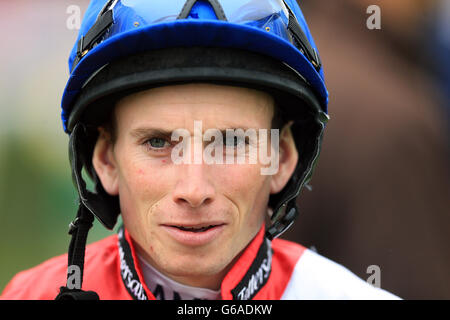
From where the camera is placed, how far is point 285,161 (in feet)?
8.89

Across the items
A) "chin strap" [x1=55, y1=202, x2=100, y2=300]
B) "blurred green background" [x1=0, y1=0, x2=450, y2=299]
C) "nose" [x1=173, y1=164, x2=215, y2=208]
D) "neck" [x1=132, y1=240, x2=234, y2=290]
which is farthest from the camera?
"blurred green background" [x1=0, y1=0, x2=450, y2=299]

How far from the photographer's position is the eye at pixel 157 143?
2297 mm

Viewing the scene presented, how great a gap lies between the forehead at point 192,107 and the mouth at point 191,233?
1.36 feet

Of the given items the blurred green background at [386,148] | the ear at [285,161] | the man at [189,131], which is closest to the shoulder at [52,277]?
the man at [189,131]

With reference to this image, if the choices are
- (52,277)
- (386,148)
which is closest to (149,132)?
(52,277)

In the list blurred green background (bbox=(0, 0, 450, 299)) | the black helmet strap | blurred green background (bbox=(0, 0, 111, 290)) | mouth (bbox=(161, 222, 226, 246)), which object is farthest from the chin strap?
blurred green background (bbox=(0, 0, 111, 290))

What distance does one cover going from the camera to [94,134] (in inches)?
108

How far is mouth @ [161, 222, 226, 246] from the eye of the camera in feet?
7.29

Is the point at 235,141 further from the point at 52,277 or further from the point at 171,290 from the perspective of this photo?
the point at 52,277

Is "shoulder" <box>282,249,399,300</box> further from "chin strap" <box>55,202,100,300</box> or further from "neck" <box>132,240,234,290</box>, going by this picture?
"chin strap" <box>55,202,100,300</box>

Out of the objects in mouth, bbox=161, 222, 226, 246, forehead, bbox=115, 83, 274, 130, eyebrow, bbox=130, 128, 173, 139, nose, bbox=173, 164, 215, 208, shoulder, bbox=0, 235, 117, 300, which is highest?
forehead, bbox=115, 83, 274, 130

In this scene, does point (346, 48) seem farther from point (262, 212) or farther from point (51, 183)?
point (51, 183)
